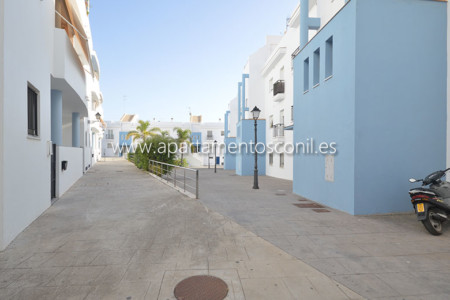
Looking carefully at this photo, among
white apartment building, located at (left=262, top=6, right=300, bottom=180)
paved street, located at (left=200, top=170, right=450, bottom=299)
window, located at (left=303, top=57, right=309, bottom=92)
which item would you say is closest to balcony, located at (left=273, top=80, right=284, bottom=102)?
Answer: white apartment building, located at (left=262, top=6, right=300, bottom=180)

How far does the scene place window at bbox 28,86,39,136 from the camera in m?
6.38

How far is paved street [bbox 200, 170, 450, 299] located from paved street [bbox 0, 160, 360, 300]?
0.12 m

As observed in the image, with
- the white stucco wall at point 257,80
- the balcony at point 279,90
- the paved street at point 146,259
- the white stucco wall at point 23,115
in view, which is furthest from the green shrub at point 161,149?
the paved street at point 146,259

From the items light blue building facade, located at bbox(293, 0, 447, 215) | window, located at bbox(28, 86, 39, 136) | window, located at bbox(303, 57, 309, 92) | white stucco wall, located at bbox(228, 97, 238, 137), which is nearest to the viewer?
window, located at bbox(28, 86, 39, 136)

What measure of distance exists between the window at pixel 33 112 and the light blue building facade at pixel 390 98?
7843 millimetres

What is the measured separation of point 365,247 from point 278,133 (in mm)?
14111

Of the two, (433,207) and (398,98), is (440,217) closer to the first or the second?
(433,207)

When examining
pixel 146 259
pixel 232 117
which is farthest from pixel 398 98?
pixel 232 117

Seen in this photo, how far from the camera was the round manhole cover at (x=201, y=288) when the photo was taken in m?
3.10

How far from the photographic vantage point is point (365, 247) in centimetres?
468

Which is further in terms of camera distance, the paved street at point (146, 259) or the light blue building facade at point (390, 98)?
the light blue building facade at point (390, 98)

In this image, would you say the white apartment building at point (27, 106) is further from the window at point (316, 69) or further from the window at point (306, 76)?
the window at point (306, 76)

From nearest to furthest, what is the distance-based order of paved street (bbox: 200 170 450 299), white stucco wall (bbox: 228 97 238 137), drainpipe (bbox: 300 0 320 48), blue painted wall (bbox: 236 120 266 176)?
paved street (bbox: 200 170 450 299) → drainpipe (bbox: 300 0 320 48) → blue painted wall (bbox: 236 120 266 176) → white stucco wall (bbox: 228 97 238 137)

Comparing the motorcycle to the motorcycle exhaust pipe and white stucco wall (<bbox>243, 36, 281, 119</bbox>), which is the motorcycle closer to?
the motorcycle exhaust pipe
